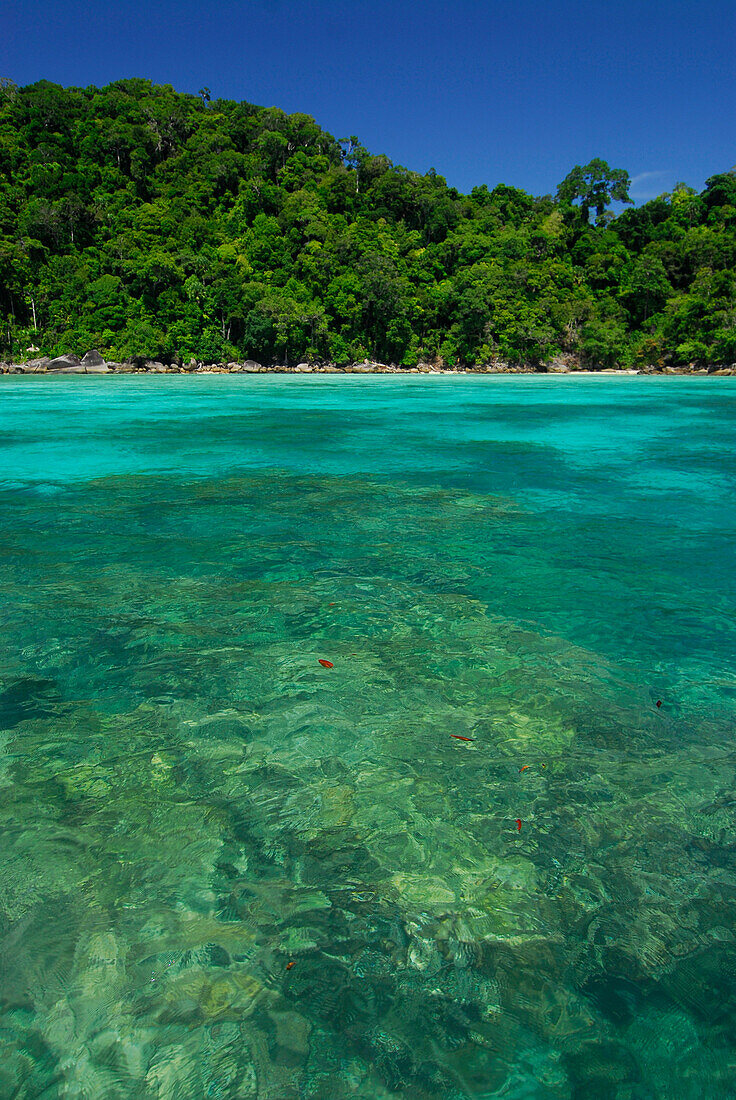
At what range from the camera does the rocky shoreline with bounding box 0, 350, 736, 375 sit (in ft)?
158

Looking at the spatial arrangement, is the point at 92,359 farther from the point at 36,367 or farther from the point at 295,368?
the point at 295,368

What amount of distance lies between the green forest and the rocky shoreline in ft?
2.60

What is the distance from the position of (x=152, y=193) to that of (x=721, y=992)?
289 ft

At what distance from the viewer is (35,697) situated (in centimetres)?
307

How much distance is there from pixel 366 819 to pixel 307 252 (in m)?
67.1

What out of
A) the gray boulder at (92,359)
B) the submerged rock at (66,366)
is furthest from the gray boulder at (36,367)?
the gray boulder at (92,359)

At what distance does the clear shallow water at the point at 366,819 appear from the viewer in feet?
5.10

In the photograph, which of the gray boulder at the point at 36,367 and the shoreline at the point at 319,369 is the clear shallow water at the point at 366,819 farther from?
the gray boulder at the point at 36,367

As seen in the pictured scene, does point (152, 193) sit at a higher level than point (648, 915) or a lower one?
higher

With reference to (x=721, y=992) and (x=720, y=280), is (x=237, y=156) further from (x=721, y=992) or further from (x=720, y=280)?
(x=721, y=992)

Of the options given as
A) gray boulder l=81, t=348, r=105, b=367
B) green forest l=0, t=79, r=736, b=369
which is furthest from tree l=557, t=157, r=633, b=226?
gray boulder l=81, t=348, r=105, b=367

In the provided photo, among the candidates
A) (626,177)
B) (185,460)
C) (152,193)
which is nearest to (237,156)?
(152,193)

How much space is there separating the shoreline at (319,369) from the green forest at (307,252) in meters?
0.86

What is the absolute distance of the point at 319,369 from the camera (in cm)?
5453
